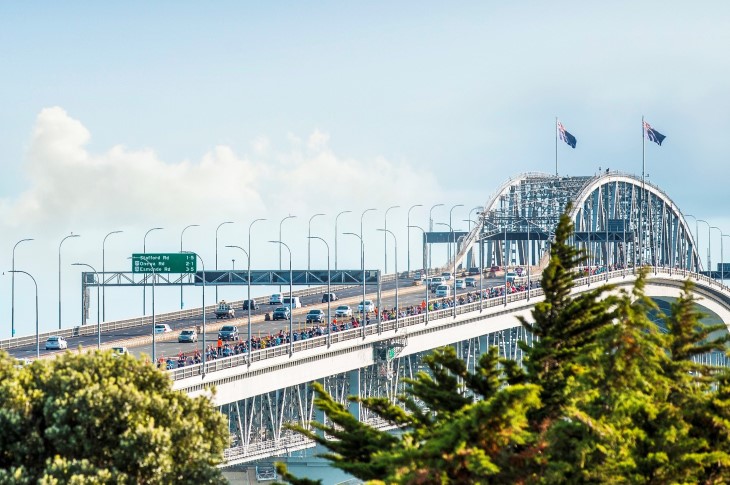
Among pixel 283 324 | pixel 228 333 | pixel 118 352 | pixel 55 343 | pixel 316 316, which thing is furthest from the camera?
pixel 316 316

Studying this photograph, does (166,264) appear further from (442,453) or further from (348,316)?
(442,453)

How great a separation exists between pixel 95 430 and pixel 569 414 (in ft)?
47.0

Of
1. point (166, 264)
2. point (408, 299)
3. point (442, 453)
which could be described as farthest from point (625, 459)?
point (408, 299)

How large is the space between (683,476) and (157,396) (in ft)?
53.0

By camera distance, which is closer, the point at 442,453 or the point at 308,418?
the point at 442,453

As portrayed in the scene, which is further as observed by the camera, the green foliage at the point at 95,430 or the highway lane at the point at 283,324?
the highway lane at the point at 283,324

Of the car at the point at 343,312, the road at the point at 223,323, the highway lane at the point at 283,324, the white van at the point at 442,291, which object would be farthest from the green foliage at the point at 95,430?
the white van at the point at 442,291

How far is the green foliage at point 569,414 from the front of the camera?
4728cm

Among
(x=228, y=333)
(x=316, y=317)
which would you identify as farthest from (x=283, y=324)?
(x=228, y=333)

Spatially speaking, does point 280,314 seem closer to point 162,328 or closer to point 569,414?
point 162,328

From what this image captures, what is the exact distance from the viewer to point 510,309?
154250 mm

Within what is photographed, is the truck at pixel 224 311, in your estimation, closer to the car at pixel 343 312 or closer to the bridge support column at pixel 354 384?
the car at pixel 343 312

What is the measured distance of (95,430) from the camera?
172 ft

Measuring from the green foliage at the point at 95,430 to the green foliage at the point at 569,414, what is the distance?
3.76 meters
